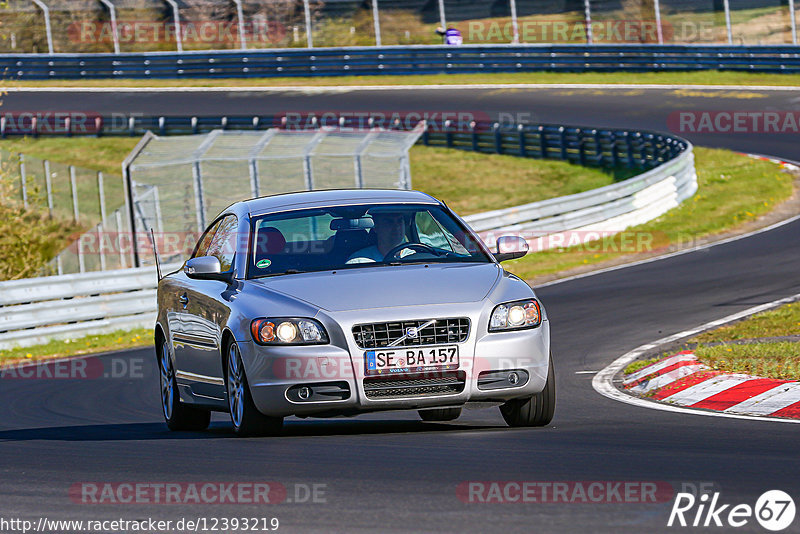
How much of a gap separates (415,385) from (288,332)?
80 centimetres

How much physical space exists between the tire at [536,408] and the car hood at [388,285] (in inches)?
28.2

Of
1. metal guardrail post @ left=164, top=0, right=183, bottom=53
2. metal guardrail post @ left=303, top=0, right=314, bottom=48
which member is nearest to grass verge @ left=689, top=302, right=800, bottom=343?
metal guardrail post @ left=303, top=0, right=314, bottom=48

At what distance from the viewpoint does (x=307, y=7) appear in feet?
156

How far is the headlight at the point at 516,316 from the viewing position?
7855mm

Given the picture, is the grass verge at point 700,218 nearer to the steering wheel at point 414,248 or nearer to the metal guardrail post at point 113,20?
the steering wheel at point 414,248

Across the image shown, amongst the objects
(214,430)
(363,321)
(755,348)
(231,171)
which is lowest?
(231,171)

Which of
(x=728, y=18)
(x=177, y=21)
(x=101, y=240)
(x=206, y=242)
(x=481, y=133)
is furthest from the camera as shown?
(x=177, y=21)

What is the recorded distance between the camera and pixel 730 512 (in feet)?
17.7

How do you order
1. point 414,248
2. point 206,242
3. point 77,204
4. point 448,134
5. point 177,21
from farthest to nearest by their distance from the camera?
point 177,21 → point 448,134 → point 77,204 → point 206,242 → point 414,248

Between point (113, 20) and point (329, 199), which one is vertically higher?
point (329, 199)

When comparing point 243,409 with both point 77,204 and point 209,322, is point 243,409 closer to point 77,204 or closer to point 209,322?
point 209,322

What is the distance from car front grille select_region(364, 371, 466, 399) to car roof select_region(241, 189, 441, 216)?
1718 millimetres

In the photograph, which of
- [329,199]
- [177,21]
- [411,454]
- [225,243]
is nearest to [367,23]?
[177,21]

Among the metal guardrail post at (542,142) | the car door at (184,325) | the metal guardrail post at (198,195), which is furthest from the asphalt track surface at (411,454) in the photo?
the metal guardrail post at (542,142)
